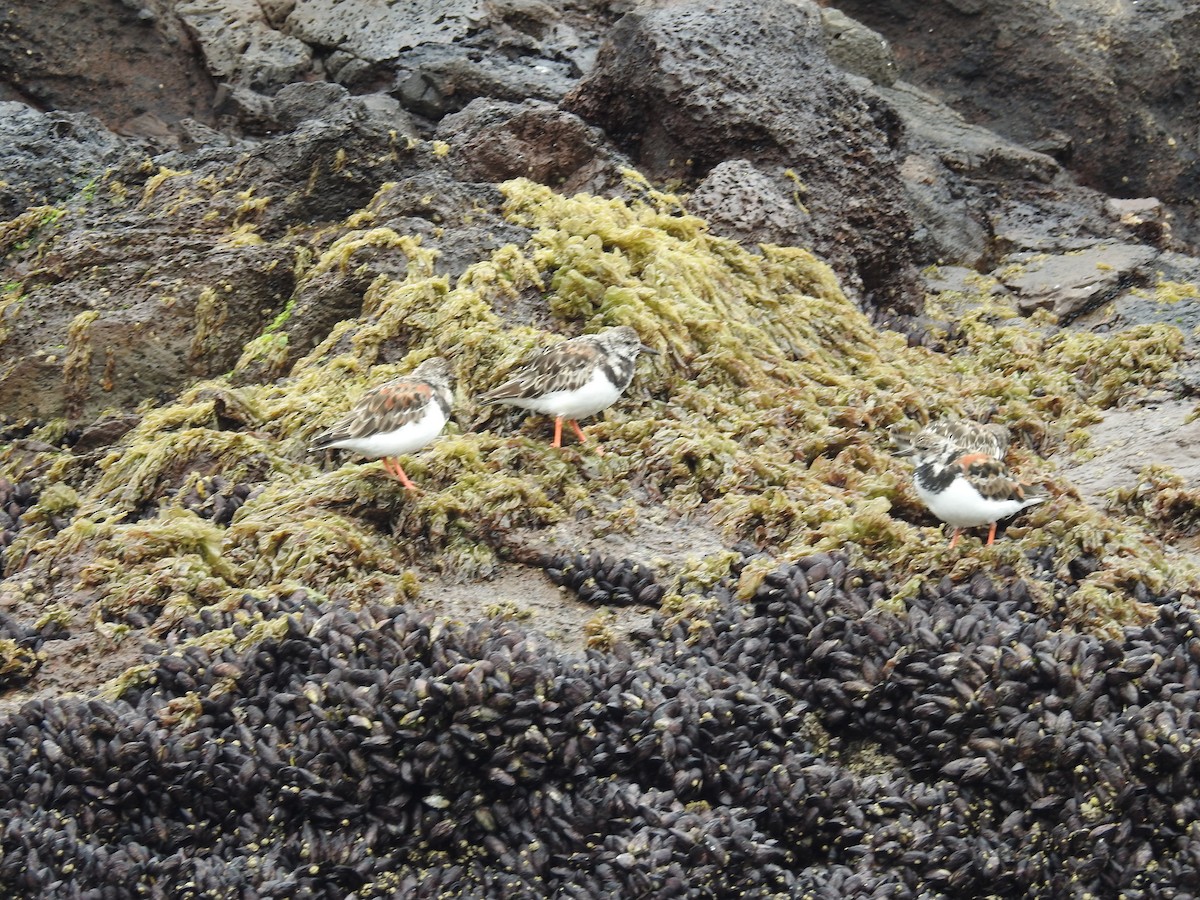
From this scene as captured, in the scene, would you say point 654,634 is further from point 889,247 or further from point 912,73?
point 912,73

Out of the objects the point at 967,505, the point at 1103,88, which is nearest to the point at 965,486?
the point at 967,505

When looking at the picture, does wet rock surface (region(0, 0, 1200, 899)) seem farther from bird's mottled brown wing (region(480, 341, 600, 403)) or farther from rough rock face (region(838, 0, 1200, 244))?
rough rock face (region(838, 0, 1200, 244))

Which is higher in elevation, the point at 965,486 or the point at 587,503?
the point at 965,486

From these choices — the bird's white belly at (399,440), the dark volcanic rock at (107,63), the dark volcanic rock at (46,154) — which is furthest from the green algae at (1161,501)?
the dark volcanic rock at (107,63)

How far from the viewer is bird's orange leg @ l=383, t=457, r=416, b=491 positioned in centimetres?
660

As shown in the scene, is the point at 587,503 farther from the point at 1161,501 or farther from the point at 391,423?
the point at 1161,501

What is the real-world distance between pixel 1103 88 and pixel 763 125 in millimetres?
6318

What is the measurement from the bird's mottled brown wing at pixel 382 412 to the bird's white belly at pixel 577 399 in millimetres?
692

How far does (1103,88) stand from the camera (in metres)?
14.1

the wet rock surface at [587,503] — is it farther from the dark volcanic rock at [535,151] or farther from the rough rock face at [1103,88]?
the rough rock face at [1103,88]

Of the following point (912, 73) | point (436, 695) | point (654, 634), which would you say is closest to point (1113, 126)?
point (912, 73)

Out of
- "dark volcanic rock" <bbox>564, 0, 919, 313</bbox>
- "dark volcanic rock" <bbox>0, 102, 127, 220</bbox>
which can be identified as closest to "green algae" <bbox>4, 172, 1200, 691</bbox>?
"dark volcanic rock" <bbox>564, 0, 919, 313</bbox>

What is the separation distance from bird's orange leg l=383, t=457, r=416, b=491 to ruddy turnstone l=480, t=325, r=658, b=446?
65cm

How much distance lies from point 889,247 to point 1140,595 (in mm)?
5228
